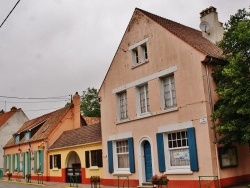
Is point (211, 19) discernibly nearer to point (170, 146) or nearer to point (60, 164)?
point (170, 146)

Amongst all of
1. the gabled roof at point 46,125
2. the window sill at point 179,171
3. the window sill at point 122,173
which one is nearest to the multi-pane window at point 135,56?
the window sill at point 122,173

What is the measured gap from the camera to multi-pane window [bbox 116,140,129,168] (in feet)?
67.8

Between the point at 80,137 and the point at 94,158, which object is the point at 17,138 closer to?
the point at 80,137

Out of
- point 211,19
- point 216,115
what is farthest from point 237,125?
point 211,19

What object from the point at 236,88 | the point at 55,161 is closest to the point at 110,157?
the point at 236,88

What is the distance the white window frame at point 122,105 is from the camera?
21.1 metres

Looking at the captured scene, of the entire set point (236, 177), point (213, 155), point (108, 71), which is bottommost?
point (236, 177)

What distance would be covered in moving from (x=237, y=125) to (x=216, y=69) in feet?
10.7

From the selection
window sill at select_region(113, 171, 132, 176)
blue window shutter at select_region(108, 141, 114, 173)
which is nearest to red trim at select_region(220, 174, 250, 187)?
window sill at select_region(113, 171, 132, 176)

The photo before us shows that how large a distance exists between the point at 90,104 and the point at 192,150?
151ft

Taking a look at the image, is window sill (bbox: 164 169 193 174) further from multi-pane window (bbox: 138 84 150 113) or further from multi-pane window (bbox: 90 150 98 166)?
multi-pane window (bbox: 90 150 98 166)

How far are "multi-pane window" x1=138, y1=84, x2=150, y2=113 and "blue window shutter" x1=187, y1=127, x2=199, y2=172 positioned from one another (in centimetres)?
360

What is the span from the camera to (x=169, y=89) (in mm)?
18125

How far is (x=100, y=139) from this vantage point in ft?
77.1
